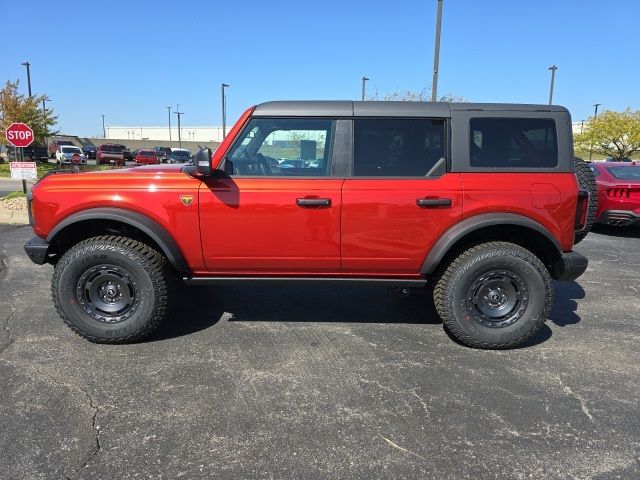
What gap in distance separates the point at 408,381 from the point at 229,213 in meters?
1.82

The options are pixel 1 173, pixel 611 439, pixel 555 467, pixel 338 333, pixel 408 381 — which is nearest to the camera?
pixel 555 467

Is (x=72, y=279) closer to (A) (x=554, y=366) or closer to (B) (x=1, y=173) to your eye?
(A) (x=554, y=366)

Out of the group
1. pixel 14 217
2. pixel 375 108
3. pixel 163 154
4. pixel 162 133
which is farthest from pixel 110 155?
pixel 162 133

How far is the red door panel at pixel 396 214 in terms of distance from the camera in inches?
144

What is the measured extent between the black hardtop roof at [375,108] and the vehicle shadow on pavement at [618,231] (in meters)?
6.51

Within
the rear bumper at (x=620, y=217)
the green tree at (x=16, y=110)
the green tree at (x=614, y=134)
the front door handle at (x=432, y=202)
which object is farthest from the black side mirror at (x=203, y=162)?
the green tree at (x=614, y=134)

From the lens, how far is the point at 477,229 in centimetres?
→ 367

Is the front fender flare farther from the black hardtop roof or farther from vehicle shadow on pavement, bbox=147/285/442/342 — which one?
the black hardtop roof

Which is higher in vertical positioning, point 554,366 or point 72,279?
point 72,279

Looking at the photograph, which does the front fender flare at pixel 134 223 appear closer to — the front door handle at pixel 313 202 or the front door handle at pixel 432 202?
the front door handle at pixel 313 202

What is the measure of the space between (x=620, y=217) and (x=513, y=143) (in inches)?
226

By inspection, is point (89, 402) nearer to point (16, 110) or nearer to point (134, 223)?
point (134, 223)

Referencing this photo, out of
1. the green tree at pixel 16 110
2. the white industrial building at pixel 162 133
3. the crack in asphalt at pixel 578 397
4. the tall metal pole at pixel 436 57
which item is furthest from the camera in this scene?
the white industrial building at pixel 162 133

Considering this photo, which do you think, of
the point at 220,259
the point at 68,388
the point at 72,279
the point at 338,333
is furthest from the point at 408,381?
the point at 72,279
